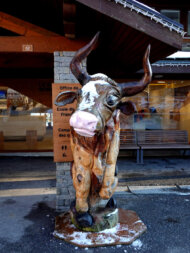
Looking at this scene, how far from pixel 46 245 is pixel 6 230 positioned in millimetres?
783

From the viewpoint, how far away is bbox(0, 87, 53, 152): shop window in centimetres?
858

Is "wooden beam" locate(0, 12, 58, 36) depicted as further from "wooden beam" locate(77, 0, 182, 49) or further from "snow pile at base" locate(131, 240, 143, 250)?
"snow pile at base" locate(131, 240, 143, 250)

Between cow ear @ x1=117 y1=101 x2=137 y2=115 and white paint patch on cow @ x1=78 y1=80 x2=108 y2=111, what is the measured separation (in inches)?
14.1

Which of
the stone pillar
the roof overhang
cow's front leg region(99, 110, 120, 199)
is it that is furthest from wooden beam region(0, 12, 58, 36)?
cow's front leg region(99, 110, 120, 199)

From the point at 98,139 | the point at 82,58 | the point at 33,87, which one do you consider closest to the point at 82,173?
the point at 98,139

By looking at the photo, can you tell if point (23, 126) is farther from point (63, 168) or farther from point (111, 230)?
point (111, 230)

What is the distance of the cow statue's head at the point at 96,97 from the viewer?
2473 millimetres

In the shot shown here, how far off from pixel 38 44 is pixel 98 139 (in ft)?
7.03

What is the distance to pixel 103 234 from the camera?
A: 3119 mm

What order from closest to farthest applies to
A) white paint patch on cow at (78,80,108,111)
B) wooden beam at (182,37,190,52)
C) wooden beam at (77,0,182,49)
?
white paint patch on cow at (78,80,108,111) → wooden beam at (77,0,182,49) → wooden beam at (182,37,190,52)

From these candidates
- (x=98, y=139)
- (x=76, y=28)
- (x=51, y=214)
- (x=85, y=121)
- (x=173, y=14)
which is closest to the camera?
(x=85, y=121)

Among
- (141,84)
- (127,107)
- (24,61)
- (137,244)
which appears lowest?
(137,244)

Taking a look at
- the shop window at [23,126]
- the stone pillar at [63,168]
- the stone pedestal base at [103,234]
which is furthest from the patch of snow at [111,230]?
the shop window at [23,126]

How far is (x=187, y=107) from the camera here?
9062 mm
